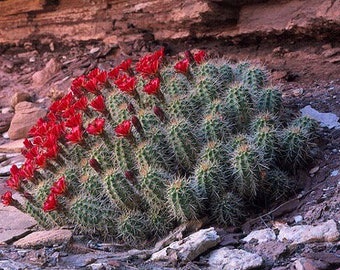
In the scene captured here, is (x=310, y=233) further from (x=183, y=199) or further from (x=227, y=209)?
(x=183, y=199)

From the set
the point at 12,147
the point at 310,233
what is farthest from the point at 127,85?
the point at 12,147

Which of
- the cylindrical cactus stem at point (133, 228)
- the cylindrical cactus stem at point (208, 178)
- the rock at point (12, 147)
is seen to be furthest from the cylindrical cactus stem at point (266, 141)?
the rock at point (12, 147)

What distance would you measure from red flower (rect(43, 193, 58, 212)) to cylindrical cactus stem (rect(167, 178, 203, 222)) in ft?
2.50

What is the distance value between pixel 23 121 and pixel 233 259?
430cm

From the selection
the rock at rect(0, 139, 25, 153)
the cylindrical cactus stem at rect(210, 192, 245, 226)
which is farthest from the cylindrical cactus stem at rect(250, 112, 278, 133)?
the rock at rect(0, 139, 25, 153)

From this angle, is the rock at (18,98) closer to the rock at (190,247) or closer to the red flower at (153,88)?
the red flower at (153,88)

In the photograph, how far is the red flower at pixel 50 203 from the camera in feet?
12.6

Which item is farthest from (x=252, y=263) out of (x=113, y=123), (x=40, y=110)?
(x=40, y=110)

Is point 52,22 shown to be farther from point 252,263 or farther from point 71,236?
point 252,263

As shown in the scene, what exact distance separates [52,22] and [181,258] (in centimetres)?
570

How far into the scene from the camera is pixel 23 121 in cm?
695

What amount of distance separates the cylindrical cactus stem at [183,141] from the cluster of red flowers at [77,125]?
201mm

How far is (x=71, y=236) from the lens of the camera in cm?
381

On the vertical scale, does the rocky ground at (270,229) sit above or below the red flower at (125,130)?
below
